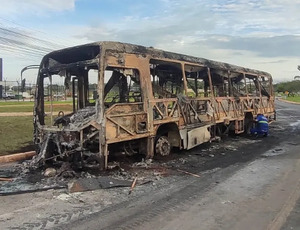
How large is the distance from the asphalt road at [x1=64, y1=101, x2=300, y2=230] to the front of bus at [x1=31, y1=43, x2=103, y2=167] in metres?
2.08

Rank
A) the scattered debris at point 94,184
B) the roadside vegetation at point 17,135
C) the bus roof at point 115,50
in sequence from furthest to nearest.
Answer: the roadside vegetation at point 17,135 < the bus roof at point 115,50 < the scattered debris at point 94,184

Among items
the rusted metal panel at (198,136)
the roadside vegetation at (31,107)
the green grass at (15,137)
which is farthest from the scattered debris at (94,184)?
the green grass at (15,137)

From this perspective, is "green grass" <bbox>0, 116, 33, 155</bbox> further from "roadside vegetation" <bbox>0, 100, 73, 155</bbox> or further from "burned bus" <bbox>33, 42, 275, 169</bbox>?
"burned bus" <bbox>33, 42, 275, 169</bbox>

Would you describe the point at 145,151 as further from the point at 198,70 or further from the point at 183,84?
the point at 198,70

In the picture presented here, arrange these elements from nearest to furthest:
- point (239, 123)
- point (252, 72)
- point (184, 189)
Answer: point (184, 189) < point (239, 123) < point (252, 72)

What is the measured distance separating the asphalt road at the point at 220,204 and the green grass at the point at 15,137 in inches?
220

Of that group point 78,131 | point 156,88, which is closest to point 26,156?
point 78,131

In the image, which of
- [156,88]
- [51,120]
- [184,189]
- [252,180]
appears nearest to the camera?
[184,189]

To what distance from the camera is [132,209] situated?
538 cm

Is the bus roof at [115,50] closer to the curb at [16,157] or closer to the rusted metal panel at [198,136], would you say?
the rusted metal panel at [198,136]

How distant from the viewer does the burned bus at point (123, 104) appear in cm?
752

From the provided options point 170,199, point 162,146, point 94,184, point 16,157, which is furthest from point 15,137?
point 170,199

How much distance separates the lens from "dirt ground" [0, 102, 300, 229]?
482 centimetres

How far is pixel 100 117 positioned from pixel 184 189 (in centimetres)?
226
